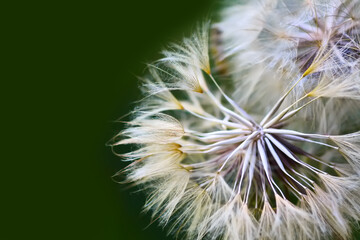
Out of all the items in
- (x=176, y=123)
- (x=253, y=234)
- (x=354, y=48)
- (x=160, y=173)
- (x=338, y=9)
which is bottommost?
(x=253, y=234)

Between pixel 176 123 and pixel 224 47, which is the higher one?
pixel 224 47

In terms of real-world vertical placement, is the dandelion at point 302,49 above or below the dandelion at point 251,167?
above

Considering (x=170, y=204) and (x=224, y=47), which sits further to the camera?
(x=224, y=47)

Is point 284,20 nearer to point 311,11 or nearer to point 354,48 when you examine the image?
point 311,11

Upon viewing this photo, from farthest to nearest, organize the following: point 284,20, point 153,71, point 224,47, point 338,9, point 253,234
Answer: point 224,47 < point 153,71 < point 284,20 < point 338,9 < point 253,234

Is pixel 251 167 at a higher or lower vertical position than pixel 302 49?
lower

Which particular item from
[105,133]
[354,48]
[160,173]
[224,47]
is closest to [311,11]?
[354,48]

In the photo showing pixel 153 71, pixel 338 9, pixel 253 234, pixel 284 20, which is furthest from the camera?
pixel 153 71

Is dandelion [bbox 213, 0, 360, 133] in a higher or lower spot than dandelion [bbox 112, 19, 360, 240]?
higher
